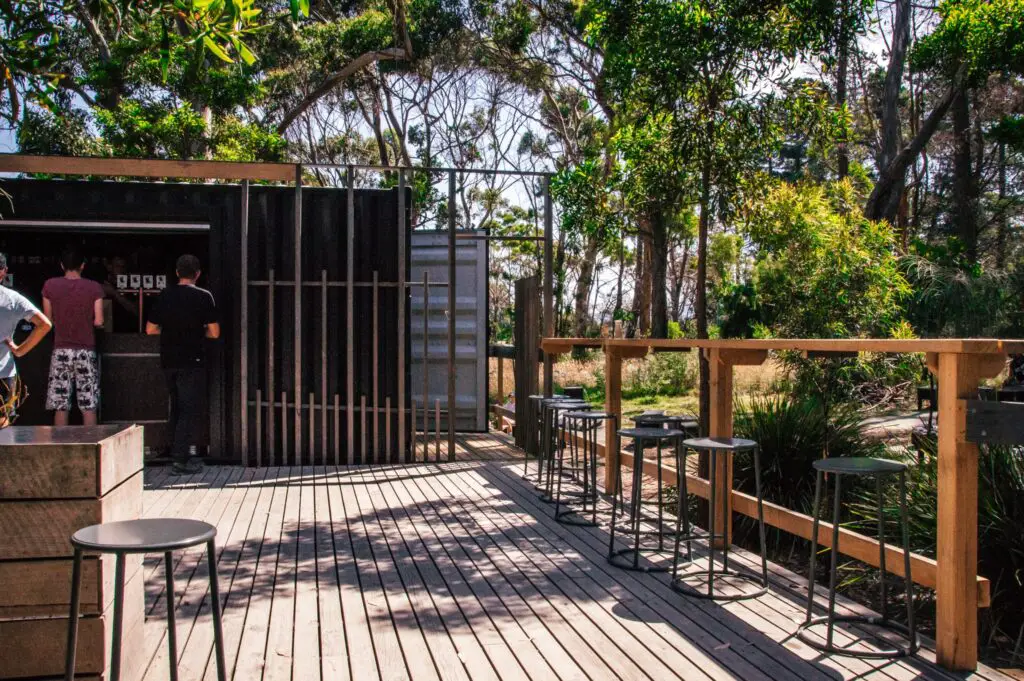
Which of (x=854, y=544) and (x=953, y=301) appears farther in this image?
(x=953, y=301)

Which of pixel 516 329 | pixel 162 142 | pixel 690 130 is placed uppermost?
pixel 162 142

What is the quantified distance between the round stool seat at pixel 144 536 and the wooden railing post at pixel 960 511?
2.58 meters

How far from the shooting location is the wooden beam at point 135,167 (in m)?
7.88

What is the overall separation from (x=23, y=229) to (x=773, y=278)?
785 cm

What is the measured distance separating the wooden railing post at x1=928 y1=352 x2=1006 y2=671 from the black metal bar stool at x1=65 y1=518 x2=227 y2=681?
2555mm

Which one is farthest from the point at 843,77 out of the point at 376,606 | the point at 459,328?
the point at 376,606

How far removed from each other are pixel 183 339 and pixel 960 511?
6220mm

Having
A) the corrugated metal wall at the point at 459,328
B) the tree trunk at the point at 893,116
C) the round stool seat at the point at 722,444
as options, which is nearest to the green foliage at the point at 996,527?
the round stool seat at the point at 722,444

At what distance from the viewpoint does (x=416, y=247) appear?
1112 centimetres

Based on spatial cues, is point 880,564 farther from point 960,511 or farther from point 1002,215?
point 1002,215

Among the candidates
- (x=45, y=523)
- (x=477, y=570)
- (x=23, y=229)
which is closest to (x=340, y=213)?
(x=23, y=229)

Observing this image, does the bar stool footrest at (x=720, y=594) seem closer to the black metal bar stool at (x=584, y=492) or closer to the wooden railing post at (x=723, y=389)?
the wooden railing post at (x=723, y=389)

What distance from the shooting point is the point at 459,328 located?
36.1 ft

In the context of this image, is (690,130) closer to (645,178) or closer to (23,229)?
(645,178)
